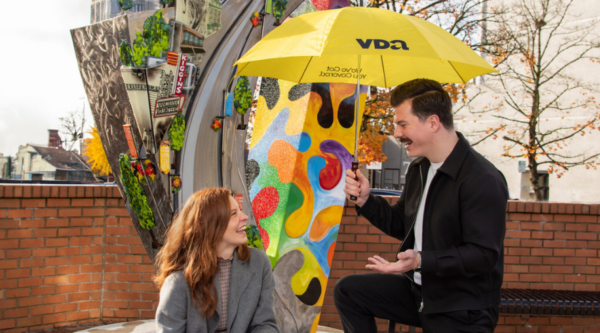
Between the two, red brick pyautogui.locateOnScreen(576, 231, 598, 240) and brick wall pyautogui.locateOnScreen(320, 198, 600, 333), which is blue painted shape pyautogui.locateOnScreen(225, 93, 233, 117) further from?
red brick pyautogui.locateOnScreen(576, 231, 598, 240)

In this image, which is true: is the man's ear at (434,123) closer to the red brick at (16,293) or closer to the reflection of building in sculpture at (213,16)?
the reflection of building in sculpture at (213,16)

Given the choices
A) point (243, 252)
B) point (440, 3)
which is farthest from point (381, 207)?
point (440, 3)

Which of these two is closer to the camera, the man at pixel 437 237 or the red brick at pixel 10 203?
the man at pixel 437 237

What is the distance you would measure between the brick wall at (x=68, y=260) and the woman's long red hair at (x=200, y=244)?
2.50m

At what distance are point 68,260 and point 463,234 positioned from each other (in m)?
3.87

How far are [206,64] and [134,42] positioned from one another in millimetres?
595

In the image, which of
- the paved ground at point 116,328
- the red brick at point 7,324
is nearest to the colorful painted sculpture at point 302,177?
the paved ground at point 116,328

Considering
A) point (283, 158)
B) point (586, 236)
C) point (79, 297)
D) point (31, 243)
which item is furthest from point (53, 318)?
point (586, 236)

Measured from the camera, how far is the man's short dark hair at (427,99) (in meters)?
2.61

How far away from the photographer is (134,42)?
13.1 ft

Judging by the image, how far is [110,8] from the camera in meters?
4.12

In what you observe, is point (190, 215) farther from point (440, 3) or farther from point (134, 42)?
point (440, 3)

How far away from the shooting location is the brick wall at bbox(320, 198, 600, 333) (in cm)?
511

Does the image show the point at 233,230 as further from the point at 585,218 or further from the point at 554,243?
the point at 585,218
